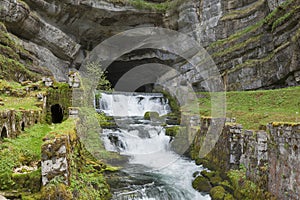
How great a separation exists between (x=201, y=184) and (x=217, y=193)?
93cm

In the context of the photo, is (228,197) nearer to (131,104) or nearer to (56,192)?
(56,192)

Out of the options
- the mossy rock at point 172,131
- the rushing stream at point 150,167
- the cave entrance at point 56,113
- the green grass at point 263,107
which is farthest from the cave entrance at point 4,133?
the green grass at point 263,107

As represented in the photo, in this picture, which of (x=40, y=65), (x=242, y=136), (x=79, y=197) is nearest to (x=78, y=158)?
(x=79, y=197)

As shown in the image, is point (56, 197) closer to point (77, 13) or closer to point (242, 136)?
point (242, 136)

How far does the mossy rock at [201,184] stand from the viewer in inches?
313

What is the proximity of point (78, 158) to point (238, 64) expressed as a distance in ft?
61.3

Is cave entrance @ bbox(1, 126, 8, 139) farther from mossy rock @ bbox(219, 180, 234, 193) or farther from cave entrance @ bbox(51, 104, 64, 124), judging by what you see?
mossy rock @ bbox(219, 180, 234, 193)

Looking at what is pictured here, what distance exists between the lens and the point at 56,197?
498 centimetres

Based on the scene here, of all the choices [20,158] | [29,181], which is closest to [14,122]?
[20,158]

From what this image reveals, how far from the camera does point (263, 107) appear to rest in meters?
14.1

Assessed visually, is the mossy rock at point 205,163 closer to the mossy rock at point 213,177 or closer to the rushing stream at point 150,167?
the rushing stream at point 150,167

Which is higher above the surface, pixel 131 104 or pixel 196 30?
pixel 196 30

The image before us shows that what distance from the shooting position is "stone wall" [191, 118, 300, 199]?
5168mm

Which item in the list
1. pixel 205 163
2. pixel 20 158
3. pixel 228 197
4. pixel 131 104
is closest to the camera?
pixel 20 158
